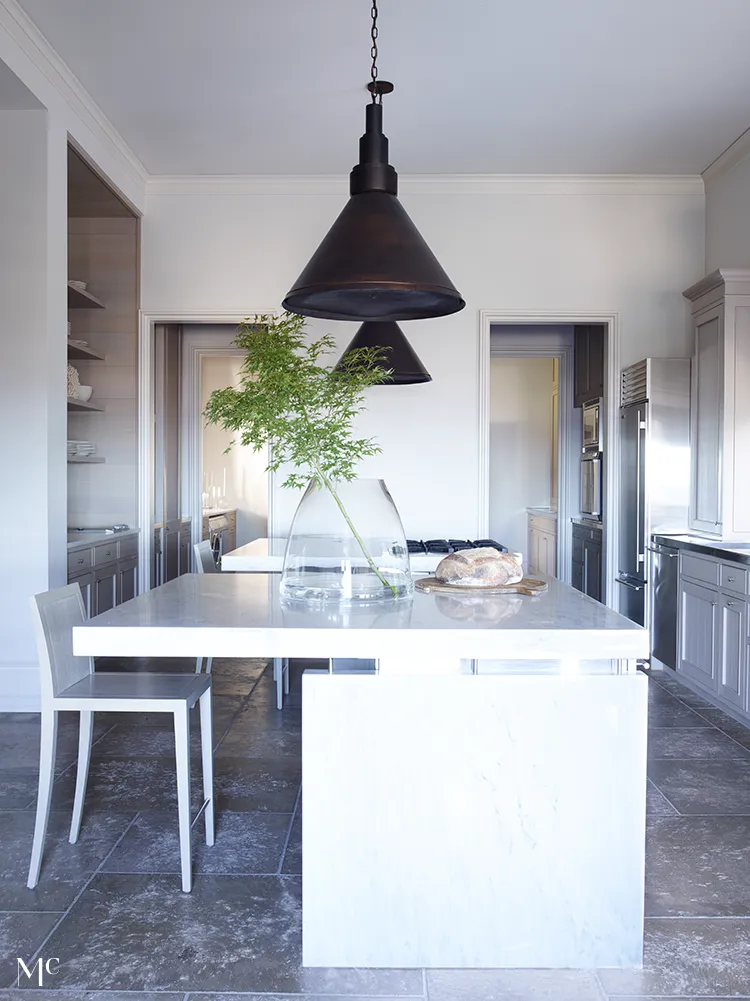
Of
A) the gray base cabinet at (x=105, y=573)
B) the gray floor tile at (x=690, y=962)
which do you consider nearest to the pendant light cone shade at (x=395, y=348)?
the gray base cabinet at (x=105, y=573)

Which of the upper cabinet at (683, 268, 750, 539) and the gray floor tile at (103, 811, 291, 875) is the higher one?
the upper cabinet at (683, 268, 750, 539)

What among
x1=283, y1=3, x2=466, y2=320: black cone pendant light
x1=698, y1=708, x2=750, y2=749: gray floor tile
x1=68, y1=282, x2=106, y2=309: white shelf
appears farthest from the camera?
x1=68, y1=282, x2=106, y2=309: white shelf

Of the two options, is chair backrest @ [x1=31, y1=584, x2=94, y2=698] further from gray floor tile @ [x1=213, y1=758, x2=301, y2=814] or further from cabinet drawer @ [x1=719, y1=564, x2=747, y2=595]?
cabinet drawer @ [x1=719, y1=564, x2=747, y2=595]

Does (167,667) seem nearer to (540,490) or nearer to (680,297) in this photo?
(680,297)

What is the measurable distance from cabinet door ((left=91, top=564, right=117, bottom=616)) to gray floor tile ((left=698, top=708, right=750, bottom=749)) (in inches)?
131

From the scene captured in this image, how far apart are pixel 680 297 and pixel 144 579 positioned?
410cm

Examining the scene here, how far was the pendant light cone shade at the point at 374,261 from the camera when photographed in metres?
2.11

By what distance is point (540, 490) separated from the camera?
8.52 m

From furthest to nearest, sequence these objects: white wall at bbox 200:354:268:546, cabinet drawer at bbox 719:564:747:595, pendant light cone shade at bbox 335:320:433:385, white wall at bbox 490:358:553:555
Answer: white wall at bbox 200:354:268:546 → white wall at bbox 490:358:553:555 → pendant light cone shade at bbox 335:320:433:385 → cabinet drawer at bbox 719:564:747:595

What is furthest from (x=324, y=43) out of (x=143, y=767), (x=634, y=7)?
(x=143, y=767)

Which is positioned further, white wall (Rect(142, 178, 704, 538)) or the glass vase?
white wall (Rect(142, 178, 704, 538))

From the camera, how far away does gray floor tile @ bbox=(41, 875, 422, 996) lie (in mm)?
1840

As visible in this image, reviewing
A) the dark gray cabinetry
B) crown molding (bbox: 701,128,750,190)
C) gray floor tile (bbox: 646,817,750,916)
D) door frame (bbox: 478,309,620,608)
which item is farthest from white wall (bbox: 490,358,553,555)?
gray floor tile (bbox: 646,817,750,916)

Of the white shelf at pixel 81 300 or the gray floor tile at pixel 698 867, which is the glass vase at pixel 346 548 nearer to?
the gray floor tile at pixel 698 867
